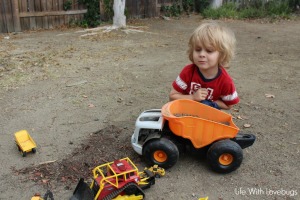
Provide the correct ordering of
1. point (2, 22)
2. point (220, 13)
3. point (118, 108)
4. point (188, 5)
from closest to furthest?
point (118, 108) → point (2, 22) → point (220, 13) → point (188, 5)

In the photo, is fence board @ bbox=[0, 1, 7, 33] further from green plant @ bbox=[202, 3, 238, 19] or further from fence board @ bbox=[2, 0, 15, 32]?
green plant @ bbox=[202, 3, 238, 19]

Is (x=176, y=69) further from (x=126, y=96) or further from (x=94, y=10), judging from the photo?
(x=94, y=10)

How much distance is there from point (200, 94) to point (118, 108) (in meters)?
1.43

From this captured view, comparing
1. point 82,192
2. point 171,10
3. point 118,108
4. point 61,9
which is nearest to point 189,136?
point 82,192

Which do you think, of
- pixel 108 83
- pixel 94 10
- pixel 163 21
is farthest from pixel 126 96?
pixel 163 21

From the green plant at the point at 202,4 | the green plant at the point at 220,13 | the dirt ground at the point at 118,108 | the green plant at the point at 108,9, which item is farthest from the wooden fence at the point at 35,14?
the green plant at the point at 202,4

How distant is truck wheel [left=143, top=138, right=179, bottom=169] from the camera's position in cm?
273

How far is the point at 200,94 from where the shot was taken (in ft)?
9.48

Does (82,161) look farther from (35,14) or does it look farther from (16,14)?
(35,14)

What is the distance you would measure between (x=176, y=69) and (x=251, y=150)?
2.64 meters

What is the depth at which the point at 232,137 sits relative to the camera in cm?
277

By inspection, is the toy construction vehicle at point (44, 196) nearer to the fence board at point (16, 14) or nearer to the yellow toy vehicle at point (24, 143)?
the yellow toy vehicle at point (24, 143)

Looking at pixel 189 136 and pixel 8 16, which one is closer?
pixel 189 136

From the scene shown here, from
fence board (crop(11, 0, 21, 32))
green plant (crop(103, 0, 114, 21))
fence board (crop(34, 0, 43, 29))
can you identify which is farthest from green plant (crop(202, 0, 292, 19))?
fence board (crop(11, 0, 21, 32))
